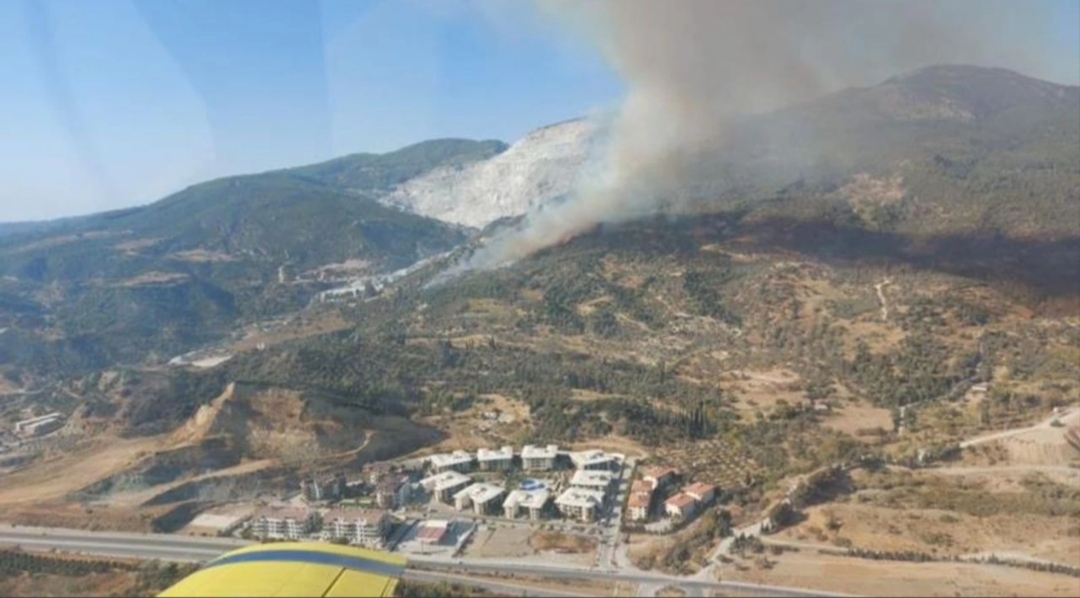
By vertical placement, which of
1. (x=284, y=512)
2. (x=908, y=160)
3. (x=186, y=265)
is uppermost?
(x=908, y=160)

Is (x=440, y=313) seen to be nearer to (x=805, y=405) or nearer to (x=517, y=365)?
(x=517, y=365)

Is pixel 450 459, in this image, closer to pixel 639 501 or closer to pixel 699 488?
pixel 639 501

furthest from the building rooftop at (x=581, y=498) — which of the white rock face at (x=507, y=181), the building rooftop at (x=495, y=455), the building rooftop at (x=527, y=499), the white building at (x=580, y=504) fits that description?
the white rock face at (x=507, y=181)

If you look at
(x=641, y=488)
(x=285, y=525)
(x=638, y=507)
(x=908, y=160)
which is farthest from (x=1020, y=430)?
(x=908, y=160)

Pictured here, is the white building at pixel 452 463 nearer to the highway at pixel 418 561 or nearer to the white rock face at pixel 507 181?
the highway at pixel 418 561

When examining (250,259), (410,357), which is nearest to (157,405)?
(410,357)
